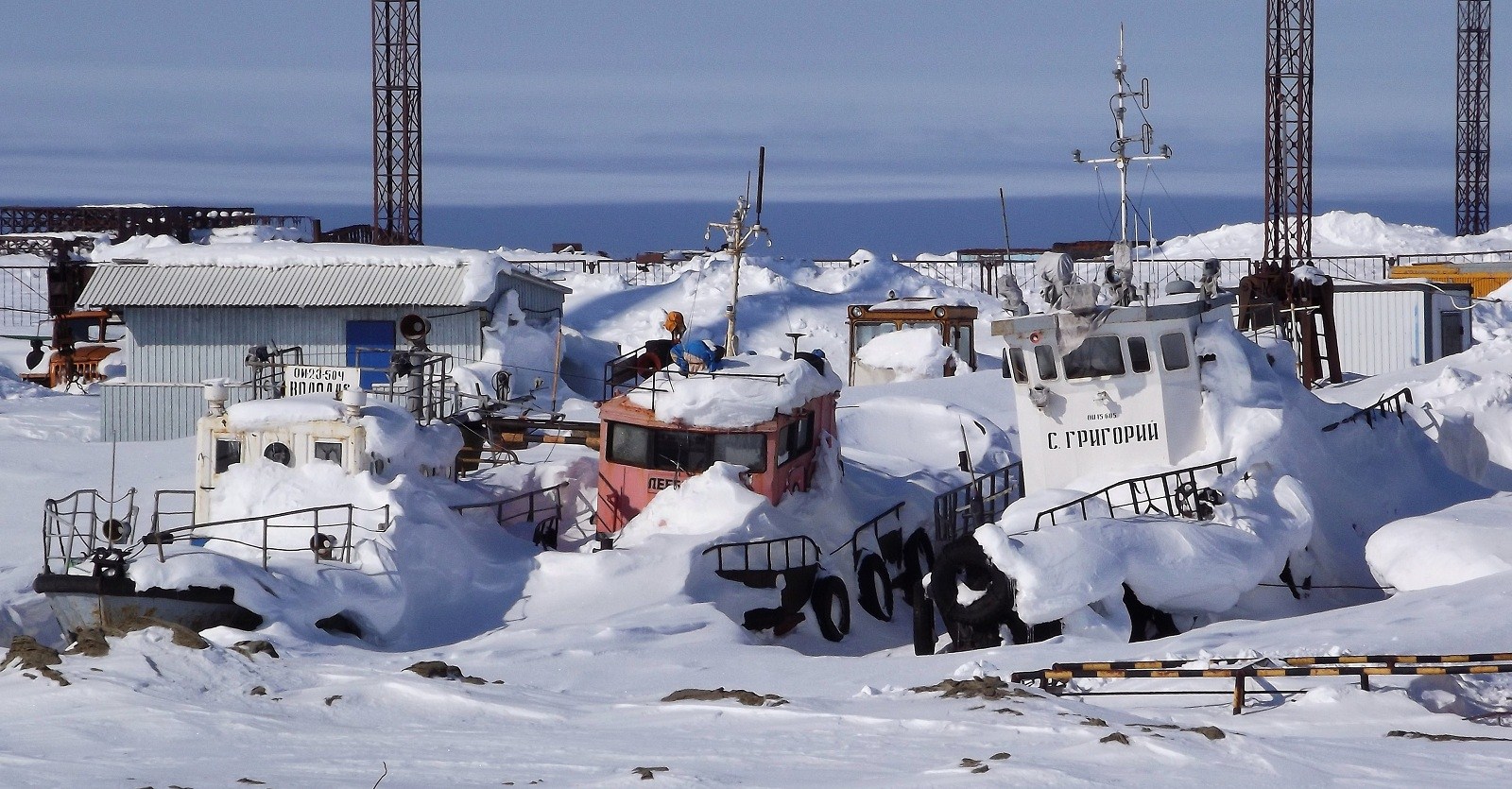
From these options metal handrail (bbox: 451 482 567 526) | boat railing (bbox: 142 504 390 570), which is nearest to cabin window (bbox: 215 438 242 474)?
boat railing (bbox: 142 504 390 570)

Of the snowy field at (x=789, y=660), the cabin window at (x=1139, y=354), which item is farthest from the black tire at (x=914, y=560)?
the cabin window at (x=1139, y=354)

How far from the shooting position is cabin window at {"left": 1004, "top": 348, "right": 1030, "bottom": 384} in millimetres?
18531

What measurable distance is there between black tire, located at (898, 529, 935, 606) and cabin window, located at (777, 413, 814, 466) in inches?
74.4

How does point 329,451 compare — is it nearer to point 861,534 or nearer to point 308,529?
point 308,529

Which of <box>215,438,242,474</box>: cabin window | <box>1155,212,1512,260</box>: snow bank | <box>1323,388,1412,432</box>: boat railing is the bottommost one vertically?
<box>215,438,242,474</box>: cabin window

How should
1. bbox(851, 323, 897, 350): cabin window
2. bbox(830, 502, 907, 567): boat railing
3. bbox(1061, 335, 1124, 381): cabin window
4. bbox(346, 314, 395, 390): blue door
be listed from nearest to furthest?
bbox(1061, 335, 1124, 381): cabin window, bbox(830, 502, 907, 567): boat railing, bbox(346, 314, 395, 390): blue door, bbox(851, 323, 897, 350): cabin window

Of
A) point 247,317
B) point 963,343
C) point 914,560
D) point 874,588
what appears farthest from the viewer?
point 963,343

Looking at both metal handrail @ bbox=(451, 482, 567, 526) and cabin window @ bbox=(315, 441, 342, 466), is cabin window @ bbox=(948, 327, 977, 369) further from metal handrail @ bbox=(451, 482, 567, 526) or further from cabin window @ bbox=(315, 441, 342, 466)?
cabin window @ bbox=(315, 441, 342, 466)

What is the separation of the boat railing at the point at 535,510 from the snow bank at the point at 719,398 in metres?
1.65

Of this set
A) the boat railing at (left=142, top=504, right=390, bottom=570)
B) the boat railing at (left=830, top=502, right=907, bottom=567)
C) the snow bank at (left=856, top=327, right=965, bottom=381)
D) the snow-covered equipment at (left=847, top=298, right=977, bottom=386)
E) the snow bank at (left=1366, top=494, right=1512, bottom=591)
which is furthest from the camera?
the snow-covered equipment at (left=847, top=298, right=977, bottom=386)

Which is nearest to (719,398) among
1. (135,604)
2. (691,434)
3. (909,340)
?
(691,434)

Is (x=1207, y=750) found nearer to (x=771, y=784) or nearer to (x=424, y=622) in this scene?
Answer: (x=771, y=784)

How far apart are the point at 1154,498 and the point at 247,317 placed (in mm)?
19580

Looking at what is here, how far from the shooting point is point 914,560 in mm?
20422
